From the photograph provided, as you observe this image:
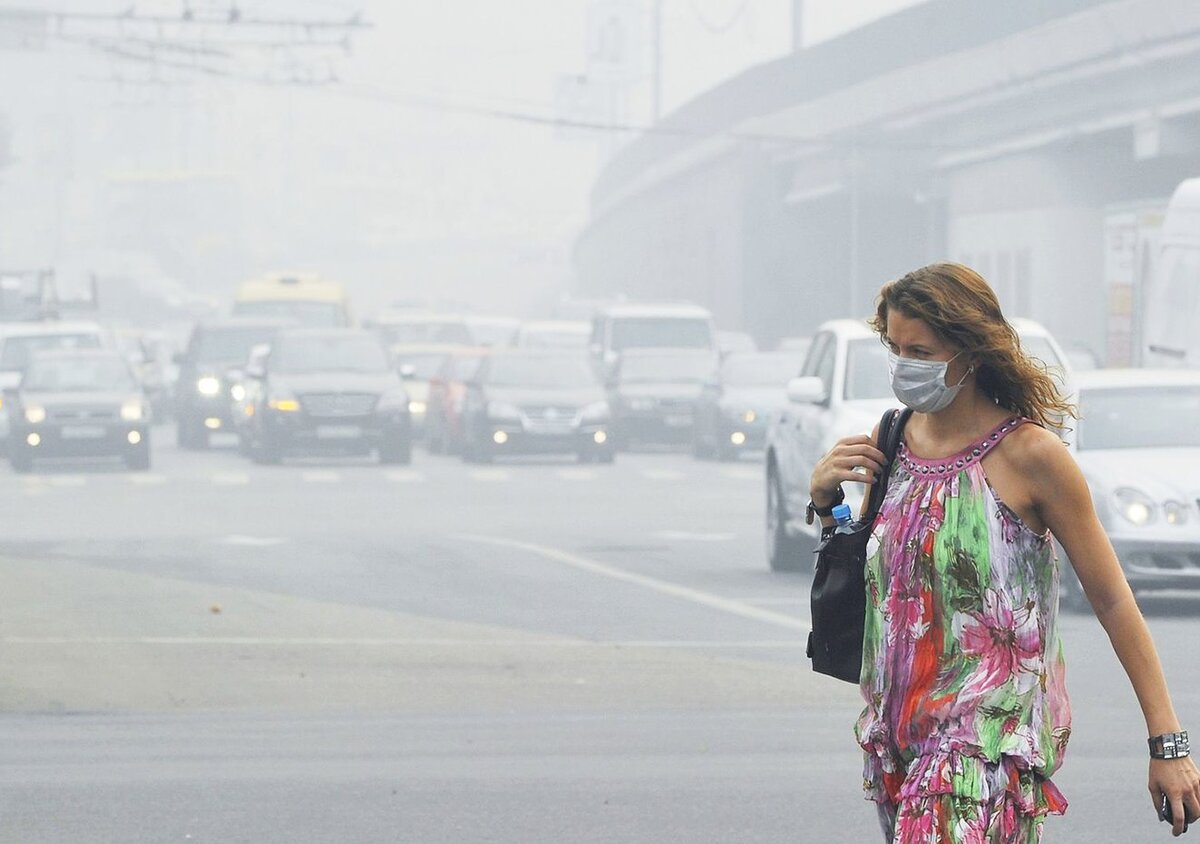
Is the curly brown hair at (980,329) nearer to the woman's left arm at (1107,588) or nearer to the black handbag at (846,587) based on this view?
the woman's left arm at (1107,588)

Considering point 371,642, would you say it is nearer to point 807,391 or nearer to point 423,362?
point 807,391

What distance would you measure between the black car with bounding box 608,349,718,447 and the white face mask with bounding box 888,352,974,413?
31.3 metres

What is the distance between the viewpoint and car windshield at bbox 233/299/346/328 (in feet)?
139

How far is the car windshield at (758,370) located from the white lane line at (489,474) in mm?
4268

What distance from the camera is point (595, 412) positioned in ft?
Answer: 106

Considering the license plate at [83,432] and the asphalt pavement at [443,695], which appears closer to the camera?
the asphalt pavement at [443,695]

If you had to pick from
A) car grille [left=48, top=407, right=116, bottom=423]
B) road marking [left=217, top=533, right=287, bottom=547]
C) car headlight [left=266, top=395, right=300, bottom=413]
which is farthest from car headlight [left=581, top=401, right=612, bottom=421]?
road marking [left=217, top=533, right=287, bottom=547]

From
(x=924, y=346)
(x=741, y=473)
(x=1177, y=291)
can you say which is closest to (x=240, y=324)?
(x=741, y=473)

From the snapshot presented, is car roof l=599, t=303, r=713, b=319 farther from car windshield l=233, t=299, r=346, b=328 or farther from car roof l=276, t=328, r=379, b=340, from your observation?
car roof l=276, t=328, r=379, b=340

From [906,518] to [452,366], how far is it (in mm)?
32072

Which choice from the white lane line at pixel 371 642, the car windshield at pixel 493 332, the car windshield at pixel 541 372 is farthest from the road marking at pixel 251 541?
the car windshield at pixel 493 332

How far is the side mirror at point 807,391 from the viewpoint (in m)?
15.4

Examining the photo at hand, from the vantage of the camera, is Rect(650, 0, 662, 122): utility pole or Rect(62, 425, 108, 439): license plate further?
Rect(650, 0, 662, 122): utility pole

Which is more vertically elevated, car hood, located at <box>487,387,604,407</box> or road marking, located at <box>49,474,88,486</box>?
car hood, located at <box>487,387,604,407</box>
